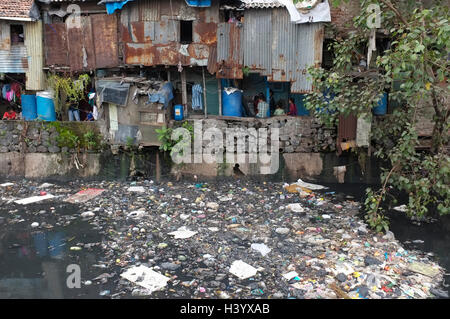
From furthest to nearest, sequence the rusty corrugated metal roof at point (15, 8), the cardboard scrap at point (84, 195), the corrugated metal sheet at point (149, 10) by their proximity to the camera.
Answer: the rusty corrugated metal roof at point (15, 8)
the corrugated metal sheet at point (149, 10)
the cardboard scrap at point (84, 195)

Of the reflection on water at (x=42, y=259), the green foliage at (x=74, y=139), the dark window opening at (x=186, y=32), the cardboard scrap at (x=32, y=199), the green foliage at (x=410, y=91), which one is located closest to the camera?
the reflection on water at (x=42, y=259)

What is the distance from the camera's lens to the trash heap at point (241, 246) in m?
4.67

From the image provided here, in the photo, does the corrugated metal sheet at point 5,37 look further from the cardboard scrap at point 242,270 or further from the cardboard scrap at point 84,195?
the cardboard scrap at point 242,270

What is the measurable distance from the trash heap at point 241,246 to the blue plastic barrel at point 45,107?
7.89 feet

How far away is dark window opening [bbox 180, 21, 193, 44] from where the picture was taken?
1005cm

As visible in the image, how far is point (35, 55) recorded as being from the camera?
10.2 m

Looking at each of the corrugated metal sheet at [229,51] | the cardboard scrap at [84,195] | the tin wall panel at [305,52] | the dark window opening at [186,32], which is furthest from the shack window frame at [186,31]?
the cardboard scrap at [84,195]

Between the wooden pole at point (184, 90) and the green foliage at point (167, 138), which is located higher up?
the wooden pole at point (184, 90)

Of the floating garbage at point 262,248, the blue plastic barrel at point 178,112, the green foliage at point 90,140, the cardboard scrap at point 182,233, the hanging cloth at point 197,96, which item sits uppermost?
the hanging cloth at point 197,96

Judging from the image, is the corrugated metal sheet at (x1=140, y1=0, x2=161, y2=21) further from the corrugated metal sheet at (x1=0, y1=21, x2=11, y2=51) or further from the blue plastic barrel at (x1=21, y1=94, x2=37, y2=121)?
the blue plastic barrel at (x1=21, y1=94, x2=37, y2=121)

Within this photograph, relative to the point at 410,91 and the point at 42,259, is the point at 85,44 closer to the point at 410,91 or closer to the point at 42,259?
the point at 42,259

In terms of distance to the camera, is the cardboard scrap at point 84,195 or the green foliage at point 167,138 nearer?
the cardboard scrap at point 84,195

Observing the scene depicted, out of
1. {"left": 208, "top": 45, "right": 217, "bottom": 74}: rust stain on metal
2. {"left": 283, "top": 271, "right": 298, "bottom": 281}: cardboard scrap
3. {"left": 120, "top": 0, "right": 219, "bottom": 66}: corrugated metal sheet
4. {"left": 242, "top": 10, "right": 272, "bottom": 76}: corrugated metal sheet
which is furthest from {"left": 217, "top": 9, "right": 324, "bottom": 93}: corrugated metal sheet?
{"left": 283, "top": 271, "right": 298, "bottom": 281}: cardboard scrap

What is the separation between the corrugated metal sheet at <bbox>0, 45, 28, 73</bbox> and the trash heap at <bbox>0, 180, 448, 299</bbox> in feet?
11.7
